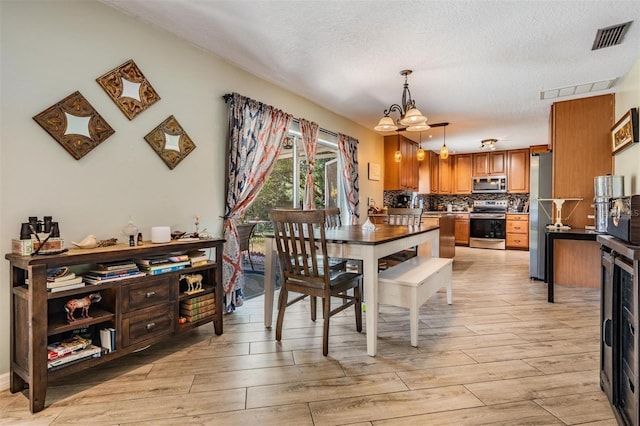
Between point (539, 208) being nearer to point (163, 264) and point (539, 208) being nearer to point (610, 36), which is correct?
point (610, 36)

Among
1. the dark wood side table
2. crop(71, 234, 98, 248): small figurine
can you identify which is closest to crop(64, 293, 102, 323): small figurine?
crop(71, 234, 98, 248): small figurine

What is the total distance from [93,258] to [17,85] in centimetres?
106

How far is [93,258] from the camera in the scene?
1.82 metres

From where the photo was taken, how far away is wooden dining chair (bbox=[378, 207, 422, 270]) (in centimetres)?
346

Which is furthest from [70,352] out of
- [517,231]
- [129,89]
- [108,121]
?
[517,231]

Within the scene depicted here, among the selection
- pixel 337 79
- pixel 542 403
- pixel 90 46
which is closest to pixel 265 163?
pixel 337 79

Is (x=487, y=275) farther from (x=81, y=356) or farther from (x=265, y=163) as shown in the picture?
(x=81, y=356)

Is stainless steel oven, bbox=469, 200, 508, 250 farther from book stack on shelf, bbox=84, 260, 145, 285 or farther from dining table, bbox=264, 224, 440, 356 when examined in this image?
book stack on shelf, bbox=84, 260, 145, 285

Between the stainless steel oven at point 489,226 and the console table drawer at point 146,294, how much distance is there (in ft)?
23.4

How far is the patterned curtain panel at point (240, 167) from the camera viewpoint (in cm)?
305

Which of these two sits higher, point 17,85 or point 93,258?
point 17,85

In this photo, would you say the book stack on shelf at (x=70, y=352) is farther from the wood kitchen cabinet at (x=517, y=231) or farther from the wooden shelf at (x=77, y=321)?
the wood kitchen cabinet at (x=517, y=231)

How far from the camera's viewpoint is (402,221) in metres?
4.07

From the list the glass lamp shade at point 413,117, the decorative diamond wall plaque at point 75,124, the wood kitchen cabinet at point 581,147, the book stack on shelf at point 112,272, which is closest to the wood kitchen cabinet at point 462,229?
the wood kitchen cabinet at point 581,147
